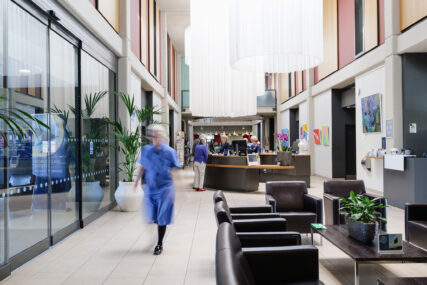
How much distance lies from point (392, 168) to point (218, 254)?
6.60m

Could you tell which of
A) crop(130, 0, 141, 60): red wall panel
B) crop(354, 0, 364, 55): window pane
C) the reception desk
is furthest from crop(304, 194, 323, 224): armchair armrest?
crop(354, 0, 364, 55): window pane

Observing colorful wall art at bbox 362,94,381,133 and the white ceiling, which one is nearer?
colorful wall art at bbox 362,94,381,133

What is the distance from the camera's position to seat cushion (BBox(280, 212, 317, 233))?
14.9ft

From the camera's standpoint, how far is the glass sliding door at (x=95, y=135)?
5.96 metres

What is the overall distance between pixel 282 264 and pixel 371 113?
7.73 m

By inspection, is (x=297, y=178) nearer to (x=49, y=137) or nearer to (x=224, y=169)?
(x=224, y=169)

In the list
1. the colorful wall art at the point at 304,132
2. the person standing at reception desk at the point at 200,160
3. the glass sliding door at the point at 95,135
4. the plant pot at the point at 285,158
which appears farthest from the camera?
the colorful wall art at the point at 304,132

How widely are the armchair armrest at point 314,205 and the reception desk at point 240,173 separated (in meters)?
4.05

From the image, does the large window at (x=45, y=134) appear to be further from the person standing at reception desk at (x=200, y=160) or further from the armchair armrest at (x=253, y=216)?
the person standing at reception desk at (x=200, y=160)

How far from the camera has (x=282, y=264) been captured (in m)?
2.50

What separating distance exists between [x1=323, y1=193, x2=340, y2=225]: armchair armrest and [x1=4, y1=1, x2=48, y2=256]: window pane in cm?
377

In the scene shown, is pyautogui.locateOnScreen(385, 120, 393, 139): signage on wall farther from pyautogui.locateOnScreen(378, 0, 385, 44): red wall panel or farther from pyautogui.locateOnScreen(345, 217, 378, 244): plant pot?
pyautogui.locateOnScreen(345, 217, 378, 244): plant pot

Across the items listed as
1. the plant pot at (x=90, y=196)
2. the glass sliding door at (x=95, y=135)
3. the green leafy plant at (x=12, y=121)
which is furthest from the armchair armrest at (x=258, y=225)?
the glass sliding door at (x=95, y=135)

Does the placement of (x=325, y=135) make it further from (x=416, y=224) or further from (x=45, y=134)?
(x=45, y=134)
